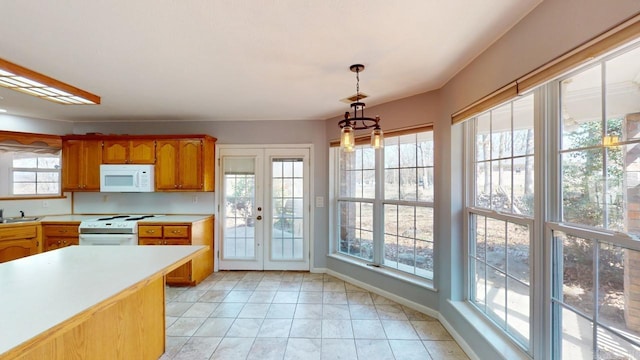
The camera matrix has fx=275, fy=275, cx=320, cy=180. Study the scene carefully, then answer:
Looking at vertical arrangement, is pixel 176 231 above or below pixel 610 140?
below

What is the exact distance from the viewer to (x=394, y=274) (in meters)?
3.30

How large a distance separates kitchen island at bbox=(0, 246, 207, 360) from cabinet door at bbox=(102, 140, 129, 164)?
225 cm

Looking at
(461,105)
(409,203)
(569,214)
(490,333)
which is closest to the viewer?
(569,214)

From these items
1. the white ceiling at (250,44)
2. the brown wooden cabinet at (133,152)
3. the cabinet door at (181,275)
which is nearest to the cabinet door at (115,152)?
the brown wooden cabinet at (133,152)

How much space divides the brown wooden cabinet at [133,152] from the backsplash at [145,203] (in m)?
0.62

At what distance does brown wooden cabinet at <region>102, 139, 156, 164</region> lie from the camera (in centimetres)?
402

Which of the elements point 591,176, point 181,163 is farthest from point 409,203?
point 181,163

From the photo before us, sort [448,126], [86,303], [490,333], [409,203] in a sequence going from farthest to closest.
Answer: [409,203] < [448,126] < [490,333] < [86,303]

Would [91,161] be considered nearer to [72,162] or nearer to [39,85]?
[72,162]

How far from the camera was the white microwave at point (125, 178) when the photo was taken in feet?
13.0

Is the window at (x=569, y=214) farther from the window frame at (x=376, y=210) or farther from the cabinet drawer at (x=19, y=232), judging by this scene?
the cabinet drawer at (x=19, y=232)

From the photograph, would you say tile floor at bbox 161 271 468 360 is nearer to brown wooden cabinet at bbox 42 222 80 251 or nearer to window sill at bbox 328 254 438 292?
window sill at bbox 328 254 438 292

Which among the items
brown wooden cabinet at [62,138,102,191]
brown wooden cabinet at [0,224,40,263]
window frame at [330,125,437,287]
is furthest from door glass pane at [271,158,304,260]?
brown wooden cabinet at [0,224,40,263]

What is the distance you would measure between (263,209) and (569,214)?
362 centimetres
